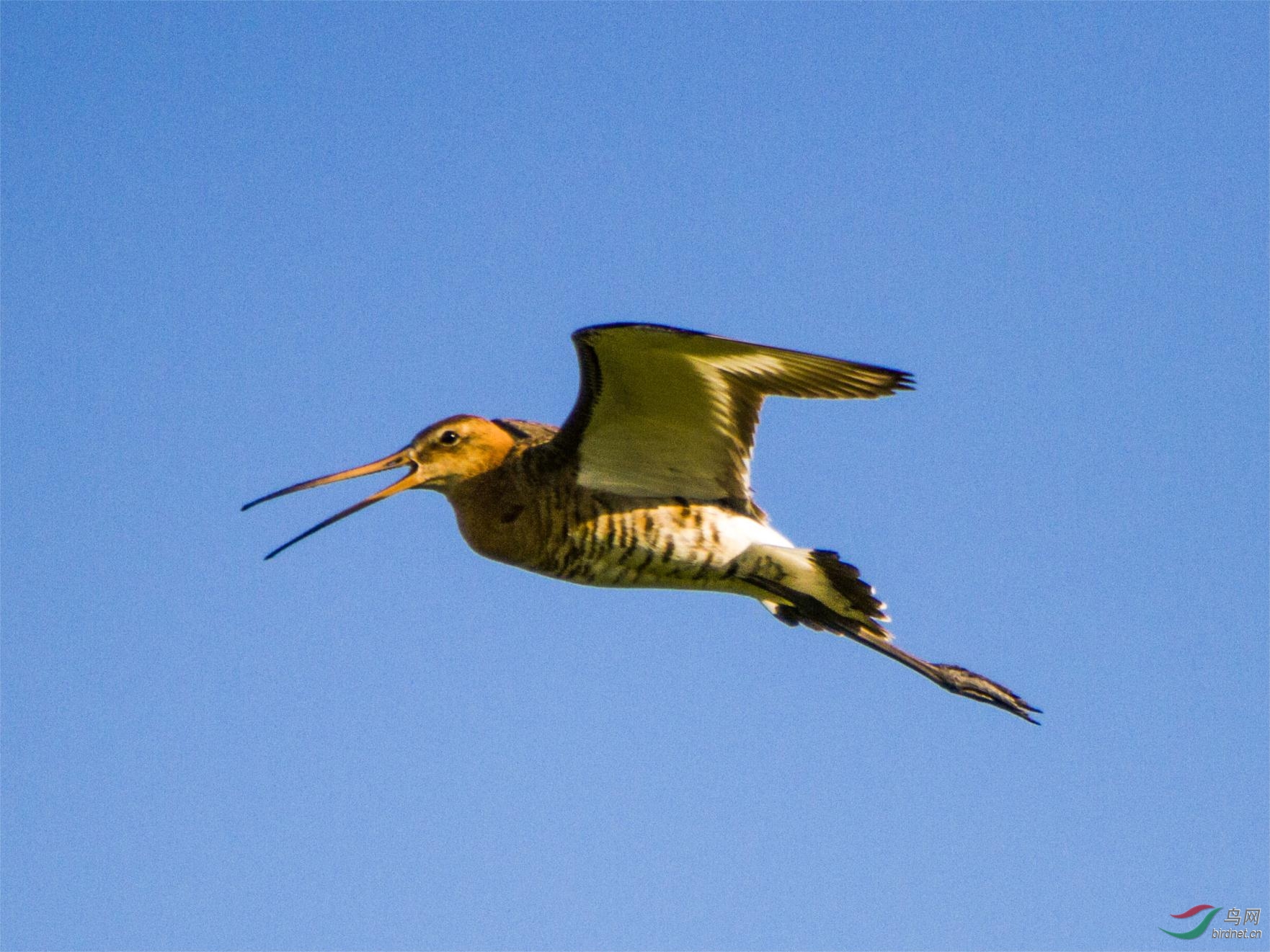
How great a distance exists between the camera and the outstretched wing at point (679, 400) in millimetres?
7344

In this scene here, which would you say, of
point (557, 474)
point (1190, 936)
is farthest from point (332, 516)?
point (1190, 936)

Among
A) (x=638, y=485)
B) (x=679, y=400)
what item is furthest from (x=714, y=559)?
(x=679, y=400)

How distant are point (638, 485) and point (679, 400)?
489 mm

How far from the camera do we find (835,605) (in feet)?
27.7

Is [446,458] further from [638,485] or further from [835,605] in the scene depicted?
[835,605]

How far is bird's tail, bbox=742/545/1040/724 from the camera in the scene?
318 inches

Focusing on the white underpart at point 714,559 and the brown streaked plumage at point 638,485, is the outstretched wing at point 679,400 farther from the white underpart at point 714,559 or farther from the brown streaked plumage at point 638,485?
the white underpart at point 714,559

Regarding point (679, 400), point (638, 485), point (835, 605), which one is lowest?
point (835, 605)

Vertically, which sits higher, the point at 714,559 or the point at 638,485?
the point at 638,485

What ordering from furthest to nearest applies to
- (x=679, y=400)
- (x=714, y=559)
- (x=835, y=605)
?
(x=835, y=605) < (x=714, y=559) < (x=679, y=400)

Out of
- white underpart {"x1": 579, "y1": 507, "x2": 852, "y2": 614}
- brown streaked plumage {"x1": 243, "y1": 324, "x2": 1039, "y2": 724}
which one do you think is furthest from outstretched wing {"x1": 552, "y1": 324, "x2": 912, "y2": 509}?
white underpart {"x1": 579, "y1": 507, "x2": 852, "y2": 614}

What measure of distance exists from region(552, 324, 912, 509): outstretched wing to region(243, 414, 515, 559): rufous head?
44 centimetres

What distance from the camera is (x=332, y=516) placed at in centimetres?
809

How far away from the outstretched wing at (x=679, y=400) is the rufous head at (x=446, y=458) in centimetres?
44
